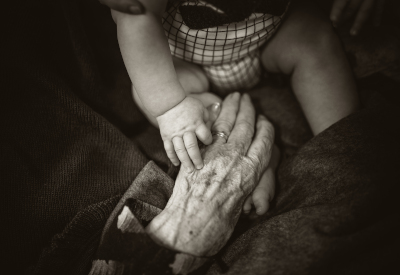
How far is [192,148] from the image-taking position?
21.5 inches

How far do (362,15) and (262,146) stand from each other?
0.46 metres

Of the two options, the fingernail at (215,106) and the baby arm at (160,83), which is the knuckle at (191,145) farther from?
the fingernail at (215,106)

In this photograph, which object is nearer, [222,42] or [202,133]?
[202,133]

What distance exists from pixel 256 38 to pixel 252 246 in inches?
22.3

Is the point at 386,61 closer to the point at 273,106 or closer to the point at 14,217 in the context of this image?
the point at 273,106

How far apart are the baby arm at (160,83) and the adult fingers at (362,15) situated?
51 cm

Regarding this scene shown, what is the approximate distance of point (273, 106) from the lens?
0.86 metres

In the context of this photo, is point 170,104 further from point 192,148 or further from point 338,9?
point 338,9

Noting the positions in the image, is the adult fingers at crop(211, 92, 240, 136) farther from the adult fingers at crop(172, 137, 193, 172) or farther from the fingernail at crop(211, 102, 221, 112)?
the adult fingers at crop(172, 137, 193, 172)

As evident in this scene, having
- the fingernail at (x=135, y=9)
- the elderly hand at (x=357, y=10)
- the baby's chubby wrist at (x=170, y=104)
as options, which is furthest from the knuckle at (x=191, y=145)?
the elderly hand at (x=357, y=10)

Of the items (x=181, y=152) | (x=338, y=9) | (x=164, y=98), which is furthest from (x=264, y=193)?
(x=338, y=9)

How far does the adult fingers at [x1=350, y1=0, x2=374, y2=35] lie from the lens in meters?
0.65

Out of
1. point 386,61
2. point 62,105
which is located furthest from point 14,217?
point 386,61

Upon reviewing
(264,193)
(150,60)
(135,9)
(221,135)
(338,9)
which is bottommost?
(264,193)
